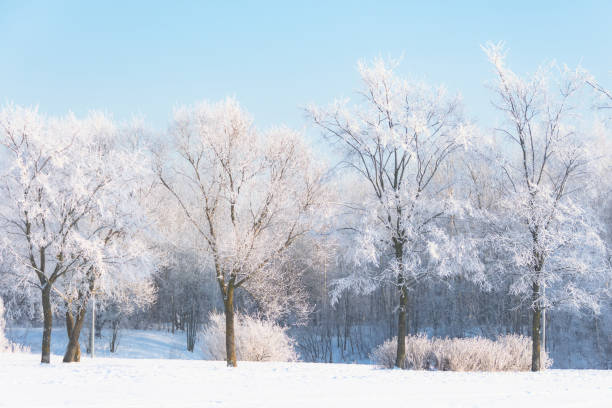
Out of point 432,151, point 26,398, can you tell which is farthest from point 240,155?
point 26,398

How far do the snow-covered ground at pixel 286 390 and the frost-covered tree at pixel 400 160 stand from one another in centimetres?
434

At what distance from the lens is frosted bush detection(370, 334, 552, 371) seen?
53.7 ft

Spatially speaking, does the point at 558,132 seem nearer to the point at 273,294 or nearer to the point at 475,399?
the point at 475,399

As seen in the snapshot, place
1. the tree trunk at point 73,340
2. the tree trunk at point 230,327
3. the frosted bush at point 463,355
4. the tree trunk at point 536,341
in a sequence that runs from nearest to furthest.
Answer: the frosted bush at point 463,355
the tree trunk at point 536,341
the tree trunk at point 230,327
the tree trunk at point 73,340

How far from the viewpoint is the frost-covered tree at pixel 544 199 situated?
16594 millimetres

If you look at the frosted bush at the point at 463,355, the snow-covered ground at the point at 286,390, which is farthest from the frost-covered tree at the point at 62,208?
the frosted bush at the point at 463,355

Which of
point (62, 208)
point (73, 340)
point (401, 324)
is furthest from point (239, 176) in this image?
point (73, 340)

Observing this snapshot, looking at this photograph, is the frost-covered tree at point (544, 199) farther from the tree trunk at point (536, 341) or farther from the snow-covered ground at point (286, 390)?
the snow-covered ground at point (286, 390)

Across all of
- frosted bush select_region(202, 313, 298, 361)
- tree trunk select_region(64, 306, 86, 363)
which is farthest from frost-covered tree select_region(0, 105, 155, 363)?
frosted bush select_region(202, 313, 298, 361)

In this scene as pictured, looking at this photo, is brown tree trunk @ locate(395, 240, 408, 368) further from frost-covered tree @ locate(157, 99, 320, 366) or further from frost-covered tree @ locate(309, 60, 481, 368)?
frost-covered tree @ locate(157, 99, 320, 366)

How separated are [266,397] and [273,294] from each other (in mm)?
26483

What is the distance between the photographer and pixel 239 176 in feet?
60.5

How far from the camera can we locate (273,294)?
3550cm

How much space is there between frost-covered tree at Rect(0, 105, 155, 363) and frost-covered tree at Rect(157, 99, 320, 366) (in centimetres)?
175
